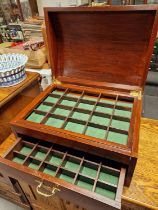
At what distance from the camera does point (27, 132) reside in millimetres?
654

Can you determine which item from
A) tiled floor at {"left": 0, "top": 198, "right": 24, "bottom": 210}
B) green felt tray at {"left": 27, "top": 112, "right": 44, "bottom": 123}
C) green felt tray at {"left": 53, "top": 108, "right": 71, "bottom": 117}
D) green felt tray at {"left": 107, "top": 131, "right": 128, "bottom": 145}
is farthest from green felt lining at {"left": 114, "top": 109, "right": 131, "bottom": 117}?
tiled floor at {"left": 0, "top": 198, "right": 24, "bottom": 210}

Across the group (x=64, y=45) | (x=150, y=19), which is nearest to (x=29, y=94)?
(x=64, y=45)

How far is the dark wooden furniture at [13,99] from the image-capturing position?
866 millimetres

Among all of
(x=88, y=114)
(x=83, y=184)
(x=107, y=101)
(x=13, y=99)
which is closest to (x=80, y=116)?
(x=88, y=114)

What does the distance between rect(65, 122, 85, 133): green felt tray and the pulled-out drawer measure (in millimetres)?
78

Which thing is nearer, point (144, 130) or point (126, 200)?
point (126, 200)

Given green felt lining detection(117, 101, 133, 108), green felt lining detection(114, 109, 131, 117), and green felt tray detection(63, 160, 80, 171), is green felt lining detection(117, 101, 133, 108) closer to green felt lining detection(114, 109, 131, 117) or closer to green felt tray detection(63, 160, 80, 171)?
green felt lining detection(114, 109, 131, 117)

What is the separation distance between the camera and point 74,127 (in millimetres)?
670

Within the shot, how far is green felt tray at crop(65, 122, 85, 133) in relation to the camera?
0.65 metres

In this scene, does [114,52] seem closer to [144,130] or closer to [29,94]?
[144,130]

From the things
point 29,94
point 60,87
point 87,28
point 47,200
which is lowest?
point 47,200

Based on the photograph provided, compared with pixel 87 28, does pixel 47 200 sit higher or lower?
lower

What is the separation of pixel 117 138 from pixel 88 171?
0.16 meters

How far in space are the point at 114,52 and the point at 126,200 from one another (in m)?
0.60
